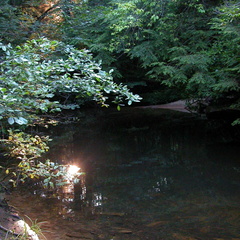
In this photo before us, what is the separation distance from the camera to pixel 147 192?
573 cm

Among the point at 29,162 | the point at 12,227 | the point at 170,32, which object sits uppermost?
the point at 170,32

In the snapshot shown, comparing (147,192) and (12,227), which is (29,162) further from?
(147,192)

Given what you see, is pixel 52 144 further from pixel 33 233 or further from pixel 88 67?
pixel 88 67

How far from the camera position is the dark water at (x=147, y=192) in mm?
4270

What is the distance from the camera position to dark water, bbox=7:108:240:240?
4270 millimetres

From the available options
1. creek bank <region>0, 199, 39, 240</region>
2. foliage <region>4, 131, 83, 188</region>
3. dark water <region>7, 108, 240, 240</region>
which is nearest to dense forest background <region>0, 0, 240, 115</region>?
dark water <region>7, 108, 240, 240</region>

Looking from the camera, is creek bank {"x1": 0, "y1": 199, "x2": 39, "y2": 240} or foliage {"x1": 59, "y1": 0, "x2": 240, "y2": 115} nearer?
creek bank {"x1": 0, "y1": 199, "x2": 39, "y2": 240}

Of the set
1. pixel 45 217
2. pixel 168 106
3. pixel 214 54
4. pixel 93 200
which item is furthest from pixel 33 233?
pixel 168 106

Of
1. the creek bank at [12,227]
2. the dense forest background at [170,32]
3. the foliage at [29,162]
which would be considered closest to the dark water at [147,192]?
the creek bank at [12,227]

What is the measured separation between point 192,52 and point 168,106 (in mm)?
11734

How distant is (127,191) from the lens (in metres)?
5.79

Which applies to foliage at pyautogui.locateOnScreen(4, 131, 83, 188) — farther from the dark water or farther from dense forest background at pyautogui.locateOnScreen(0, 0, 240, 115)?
dense forest background at pyautogui.locateOnScreen(0, 0, 240, 115)

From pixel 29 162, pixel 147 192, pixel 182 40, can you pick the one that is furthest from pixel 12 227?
pixel 182 40

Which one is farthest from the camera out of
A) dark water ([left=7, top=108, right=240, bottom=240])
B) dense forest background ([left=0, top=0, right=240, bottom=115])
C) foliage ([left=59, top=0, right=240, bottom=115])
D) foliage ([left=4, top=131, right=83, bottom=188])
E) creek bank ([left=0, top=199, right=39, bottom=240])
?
foliage ([left=59, top=0, right=240, bottom=115])
